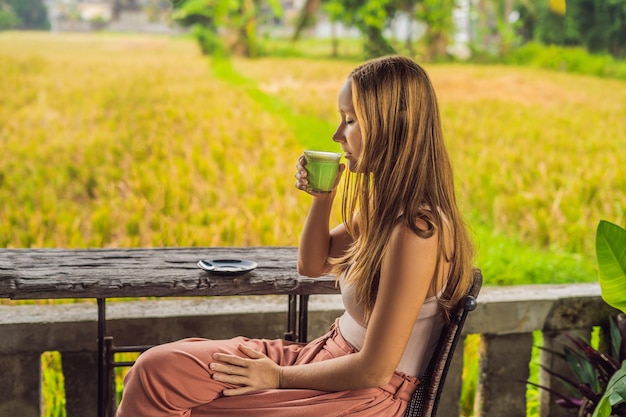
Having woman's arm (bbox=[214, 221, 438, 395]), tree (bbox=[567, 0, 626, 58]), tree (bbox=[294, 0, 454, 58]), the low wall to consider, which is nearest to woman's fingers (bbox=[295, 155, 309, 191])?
woman's arm (bbox=[214, 221, 438, 395])

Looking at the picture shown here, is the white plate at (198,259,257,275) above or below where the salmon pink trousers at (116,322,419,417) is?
above

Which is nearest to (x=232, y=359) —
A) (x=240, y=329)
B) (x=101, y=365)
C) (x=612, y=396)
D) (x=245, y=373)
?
(x=245, y=373)

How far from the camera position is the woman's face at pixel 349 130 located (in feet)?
3.81

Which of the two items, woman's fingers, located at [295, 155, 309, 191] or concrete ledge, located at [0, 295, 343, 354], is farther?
concrete ledge, located at [0, 295, 343, 354]

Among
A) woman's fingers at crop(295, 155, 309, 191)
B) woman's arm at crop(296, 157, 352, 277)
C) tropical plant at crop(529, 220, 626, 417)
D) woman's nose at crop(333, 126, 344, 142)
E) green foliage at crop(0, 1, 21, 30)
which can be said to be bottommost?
tropical plant at crop(529, 220, 626, 417)

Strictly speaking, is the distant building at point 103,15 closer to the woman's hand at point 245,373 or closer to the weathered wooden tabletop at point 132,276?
the weathered wooden tabletop at point 132,276

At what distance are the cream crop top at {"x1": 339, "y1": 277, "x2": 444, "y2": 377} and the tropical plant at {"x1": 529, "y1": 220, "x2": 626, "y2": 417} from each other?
0.45 meters

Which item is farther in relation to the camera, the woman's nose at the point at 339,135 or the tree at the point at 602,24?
the tree at the point at 602,24

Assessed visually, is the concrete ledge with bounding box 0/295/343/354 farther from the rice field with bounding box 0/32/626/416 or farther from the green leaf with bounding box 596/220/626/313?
the green leaf with bounding box 596/220/626/313

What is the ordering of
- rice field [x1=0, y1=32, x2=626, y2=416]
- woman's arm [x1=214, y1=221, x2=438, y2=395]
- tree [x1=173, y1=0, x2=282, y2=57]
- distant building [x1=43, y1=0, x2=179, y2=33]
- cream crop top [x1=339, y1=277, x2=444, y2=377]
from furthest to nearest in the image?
tree [x1=173, y1=0, x2=282, y2=57] < distant building [x1=43, y1=0, x2=179, y2=33] < rice field [x1=0, y1=32, x2=626, y2=416] < cream crop top [x1=339, y1=277, x2=444, y2=377] < woman's arm [x1=214, y1=221, x2=438, y2=395]

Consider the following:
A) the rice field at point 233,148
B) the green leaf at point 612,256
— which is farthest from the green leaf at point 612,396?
the rice field at point 233,148

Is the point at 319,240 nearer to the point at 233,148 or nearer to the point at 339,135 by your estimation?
the point at 339,135

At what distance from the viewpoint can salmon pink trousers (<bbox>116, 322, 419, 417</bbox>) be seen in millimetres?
1133

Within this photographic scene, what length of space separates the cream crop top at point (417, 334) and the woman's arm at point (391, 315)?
77 millimetres
